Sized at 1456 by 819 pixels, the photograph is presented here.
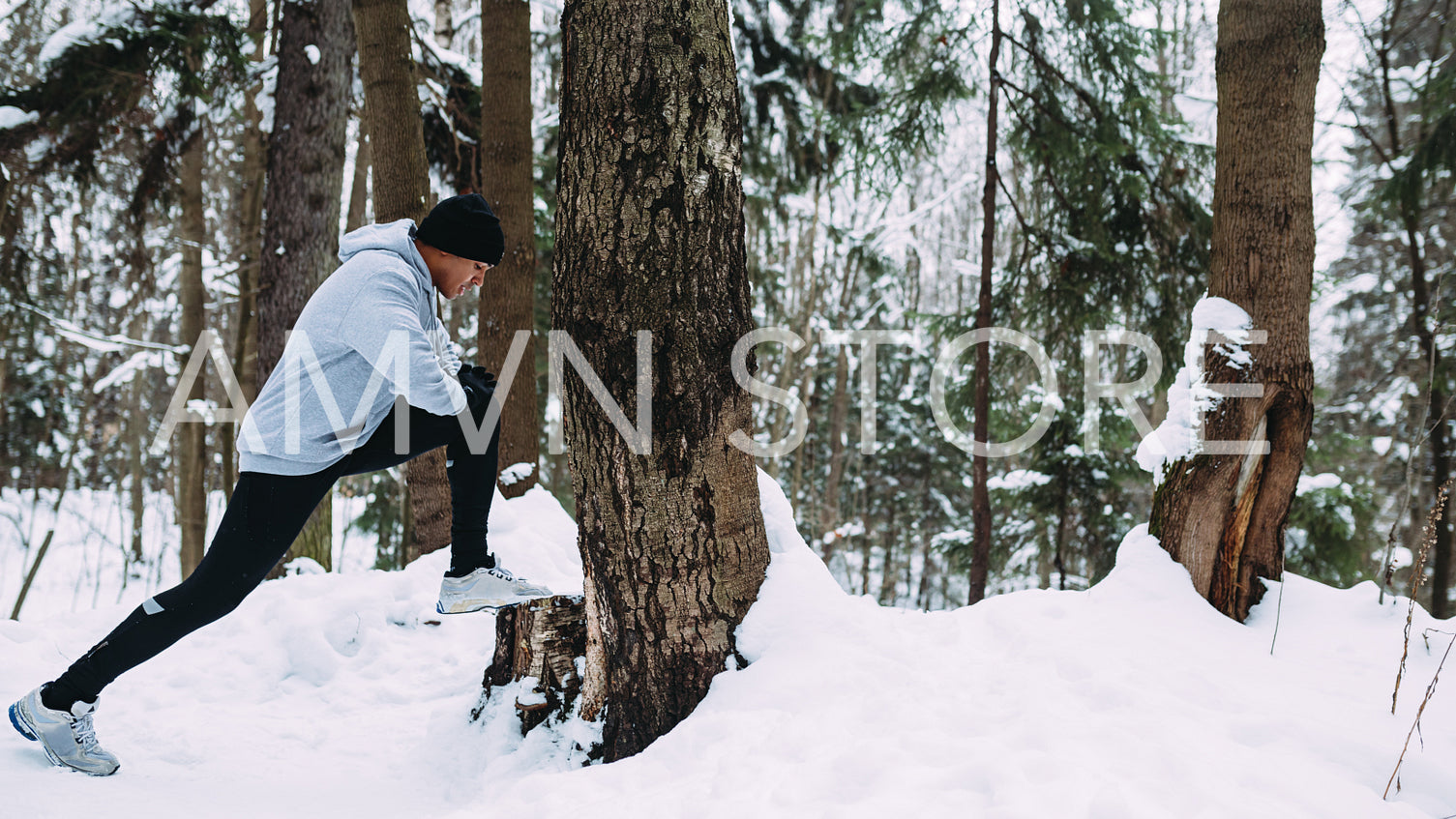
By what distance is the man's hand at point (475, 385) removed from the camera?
7.89ft

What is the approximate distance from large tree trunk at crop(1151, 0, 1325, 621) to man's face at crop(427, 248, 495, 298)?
9.22 feet

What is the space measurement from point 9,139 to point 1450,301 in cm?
1094

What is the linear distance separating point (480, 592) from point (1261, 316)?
122 inches

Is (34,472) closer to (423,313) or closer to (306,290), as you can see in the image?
(306,290)

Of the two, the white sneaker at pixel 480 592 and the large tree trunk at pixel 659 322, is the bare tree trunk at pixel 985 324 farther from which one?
the white sneaker at pixel 480 592

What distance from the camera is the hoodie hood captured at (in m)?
2.31

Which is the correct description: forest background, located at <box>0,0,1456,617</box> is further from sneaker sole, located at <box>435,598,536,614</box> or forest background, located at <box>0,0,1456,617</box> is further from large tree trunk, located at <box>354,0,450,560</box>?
sneaker sole, located at <box>435,598,536,614</box>

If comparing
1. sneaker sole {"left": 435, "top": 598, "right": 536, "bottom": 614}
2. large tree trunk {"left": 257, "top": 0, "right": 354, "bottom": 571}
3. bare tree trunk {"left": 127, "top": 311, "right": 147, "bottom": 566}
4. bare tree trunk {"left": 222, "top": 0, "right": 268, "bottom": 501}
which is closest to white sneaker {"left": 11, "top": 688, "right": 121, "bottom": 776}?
sneaker sole {"left": 435, "top": 598, "right": 536, "bottom": 614}

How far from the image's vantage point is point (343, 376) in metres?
2.18

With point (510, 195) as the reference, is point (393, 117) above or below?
above

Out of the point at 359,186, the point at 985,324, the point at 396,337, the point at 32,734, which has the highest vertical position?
the point at 359,186

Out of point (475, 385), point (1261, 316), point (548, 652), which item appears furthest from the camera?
point (1261, 316)

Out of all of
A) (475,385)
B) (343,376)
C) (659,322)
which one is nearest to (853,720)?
(659,322)

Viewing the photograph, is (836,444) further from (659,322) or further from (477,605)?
(659,322)
